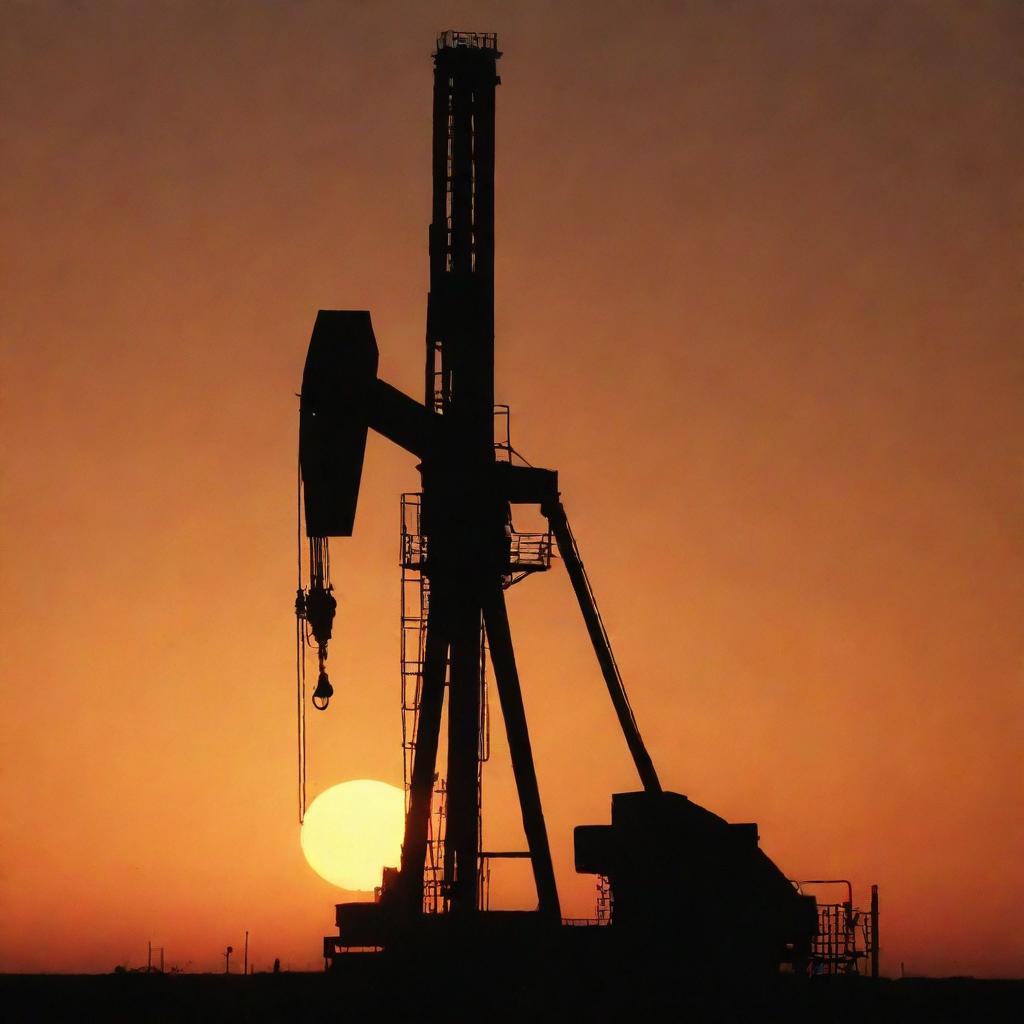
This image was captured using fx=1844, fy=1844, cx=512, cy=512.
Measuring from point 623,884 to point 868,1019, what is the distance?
147 inches

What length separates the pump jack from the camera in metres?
23.1

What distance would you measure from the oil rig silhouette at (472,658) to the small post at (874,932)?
3.1 inches

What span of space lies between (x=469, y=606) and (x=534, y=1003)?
623 centimetres

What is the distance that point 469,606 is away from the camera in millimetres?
26656

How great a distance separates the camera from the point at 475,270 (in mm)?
27812

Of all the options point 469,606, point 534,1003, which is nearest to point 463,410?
point 469,606

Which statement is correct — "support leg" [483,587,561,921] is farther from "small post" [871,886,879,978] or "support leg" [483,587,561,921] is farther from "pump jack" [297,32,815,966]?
"small post" [871,886,879,978]

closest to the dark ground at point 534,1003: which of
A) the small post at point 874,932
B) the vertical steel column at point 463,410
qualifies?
the small post at point 874,932

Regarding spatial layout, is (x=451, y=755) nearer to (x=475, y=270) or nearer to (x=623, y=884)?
(x=623, y=884)

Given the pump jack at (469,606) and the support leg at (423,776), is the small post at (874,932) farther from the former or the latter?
the support leg at (423,776)

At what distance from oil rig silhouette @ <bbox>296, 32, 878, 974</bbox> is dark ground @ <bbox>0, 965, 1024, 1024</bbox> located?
441mm

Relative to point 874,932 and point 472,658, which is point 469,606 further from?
point 874,932

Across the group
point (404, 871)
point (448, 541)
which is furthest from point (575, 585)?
point (404, 871)

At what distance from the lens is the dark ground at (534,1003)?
22406mm
